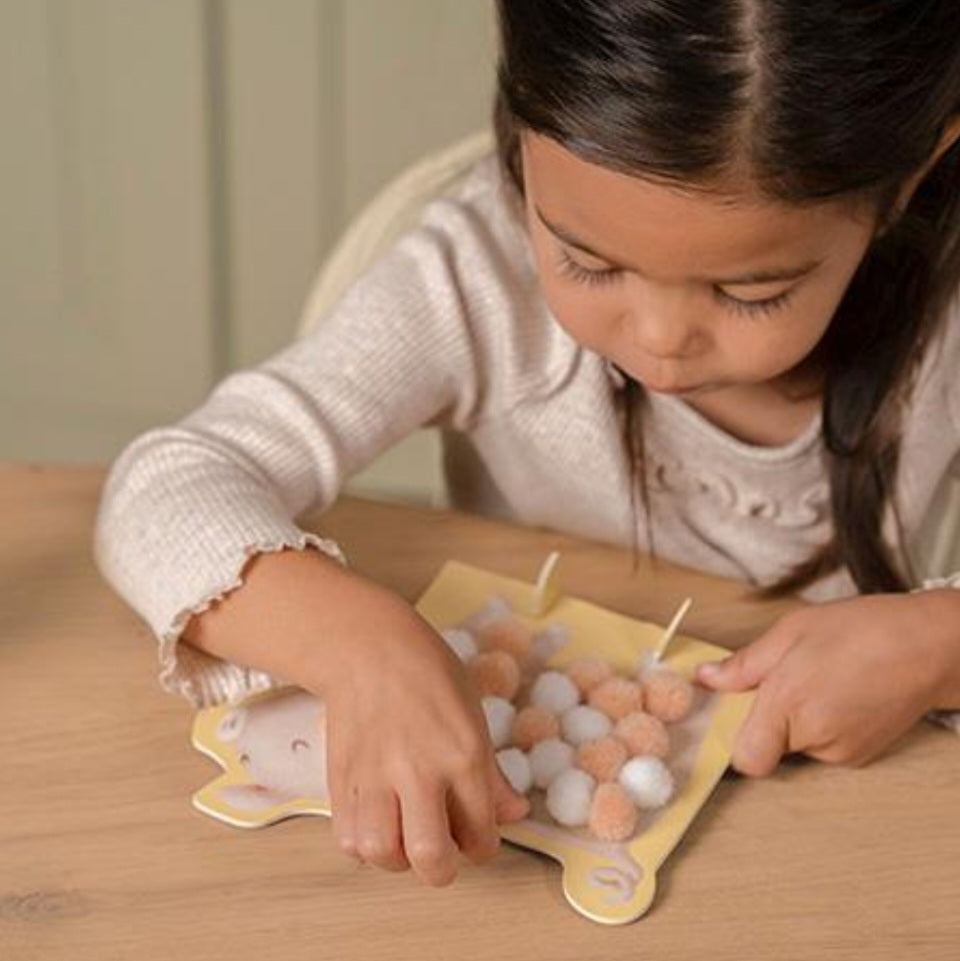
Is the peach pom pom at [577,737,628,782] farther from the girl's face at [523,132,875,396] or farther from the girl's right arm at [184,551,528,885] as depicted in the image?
the girl's face at [523,132,875,396]

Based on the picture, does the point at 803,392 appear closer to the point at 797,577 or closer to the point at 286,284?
the point at 797,577

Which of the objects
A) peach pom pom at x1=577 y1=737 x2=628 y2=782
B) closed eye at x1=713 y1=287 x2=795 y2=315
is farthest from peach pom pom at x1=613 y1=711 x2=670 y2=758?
closed eye at x1=713 y1=287 x2=795 y2=315

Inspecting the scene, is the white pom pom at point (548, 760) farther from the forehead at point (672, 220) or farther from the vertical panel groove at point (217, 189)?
the vertical panel groove at point (217, 189)

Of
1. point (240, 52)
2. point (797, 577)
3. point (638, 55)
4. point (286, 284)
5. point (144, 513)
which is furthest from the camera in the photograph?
point (286, 284)

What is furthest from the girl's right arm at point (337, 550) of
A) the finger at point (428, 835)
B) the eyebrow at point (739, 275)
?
the eyebrow at point (739, 275)

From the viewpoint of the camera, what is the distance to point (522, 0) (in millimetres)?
781

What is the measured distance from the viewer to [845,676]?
2.81ft

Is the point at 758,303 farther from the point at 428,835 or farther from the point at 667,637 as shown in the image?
the point at 428,835

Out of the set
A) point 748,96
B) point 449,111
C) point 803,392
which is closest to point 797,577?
point 803,392

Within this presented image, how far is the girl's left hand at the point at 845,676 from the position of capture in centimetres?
82

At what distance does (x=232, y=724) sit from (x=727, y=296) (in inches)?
13.1

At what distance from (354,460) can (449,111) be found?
3.37 feet

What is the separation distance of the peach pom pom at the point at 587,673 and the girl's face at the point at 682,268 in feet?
0.51

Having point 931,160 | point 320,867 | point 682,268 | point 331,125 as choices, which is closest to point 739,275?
point 682,268
